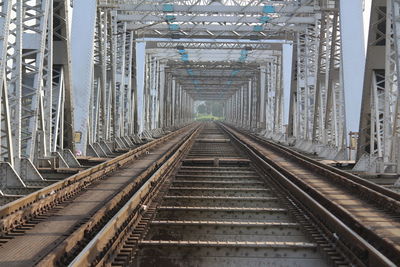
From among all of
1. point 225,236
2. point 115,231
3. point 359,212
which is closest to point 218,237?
point 225,236

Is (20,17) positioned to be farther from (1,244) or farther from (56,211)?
(1,244)

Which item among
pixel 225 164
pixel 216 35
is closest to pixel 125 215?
pixel 225 164

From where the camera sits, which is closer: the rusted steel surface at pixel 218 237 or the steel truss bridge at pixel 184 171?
the rusted steel surface at pixel 218 237

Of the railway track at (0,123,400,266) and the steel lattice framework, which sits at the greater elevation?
the steel lattice framework

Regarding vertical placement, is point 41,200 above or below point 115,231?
above

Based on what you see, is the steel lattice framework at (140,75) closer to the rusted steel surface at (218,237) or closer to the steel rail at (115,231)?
the steel rail at (115,231)

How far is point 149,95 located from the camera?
42812 mm

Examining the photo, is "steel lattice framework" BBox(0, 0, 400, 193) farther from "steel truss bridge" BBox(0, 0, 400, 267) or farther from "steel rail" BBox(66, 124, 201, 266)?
"steel rail" BBox(66, 124, 201, 266)

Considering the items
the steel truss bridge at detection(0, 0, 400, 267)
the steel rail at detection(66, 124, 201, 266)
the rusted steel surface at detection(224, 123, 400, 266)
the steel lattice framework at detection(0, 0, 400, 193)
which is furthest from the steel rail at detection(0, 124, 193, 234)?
the rusted steel surface at detection(224, 123, 400, 266)

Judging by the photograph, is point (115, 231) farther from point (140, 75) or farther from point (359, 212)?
point (140, 75)

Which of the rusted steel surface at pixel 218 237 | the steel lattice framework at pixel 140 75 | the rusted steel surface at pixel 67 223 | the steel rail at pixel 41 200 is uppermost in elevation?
the steel lattice framework at pixel 140 75

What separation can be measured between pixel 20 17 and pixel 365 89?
34.8ft

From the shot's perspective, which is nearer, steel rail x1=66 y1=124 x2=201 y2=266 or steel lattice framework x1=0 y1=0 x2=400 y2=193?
steel rail x1=66 y1=124 x2=201 y2=266

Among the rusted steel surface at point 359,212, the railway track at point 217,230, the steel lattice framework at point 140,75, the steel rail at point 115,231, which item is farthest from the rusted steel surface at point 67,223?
the rusted steel surface at point 359,212
